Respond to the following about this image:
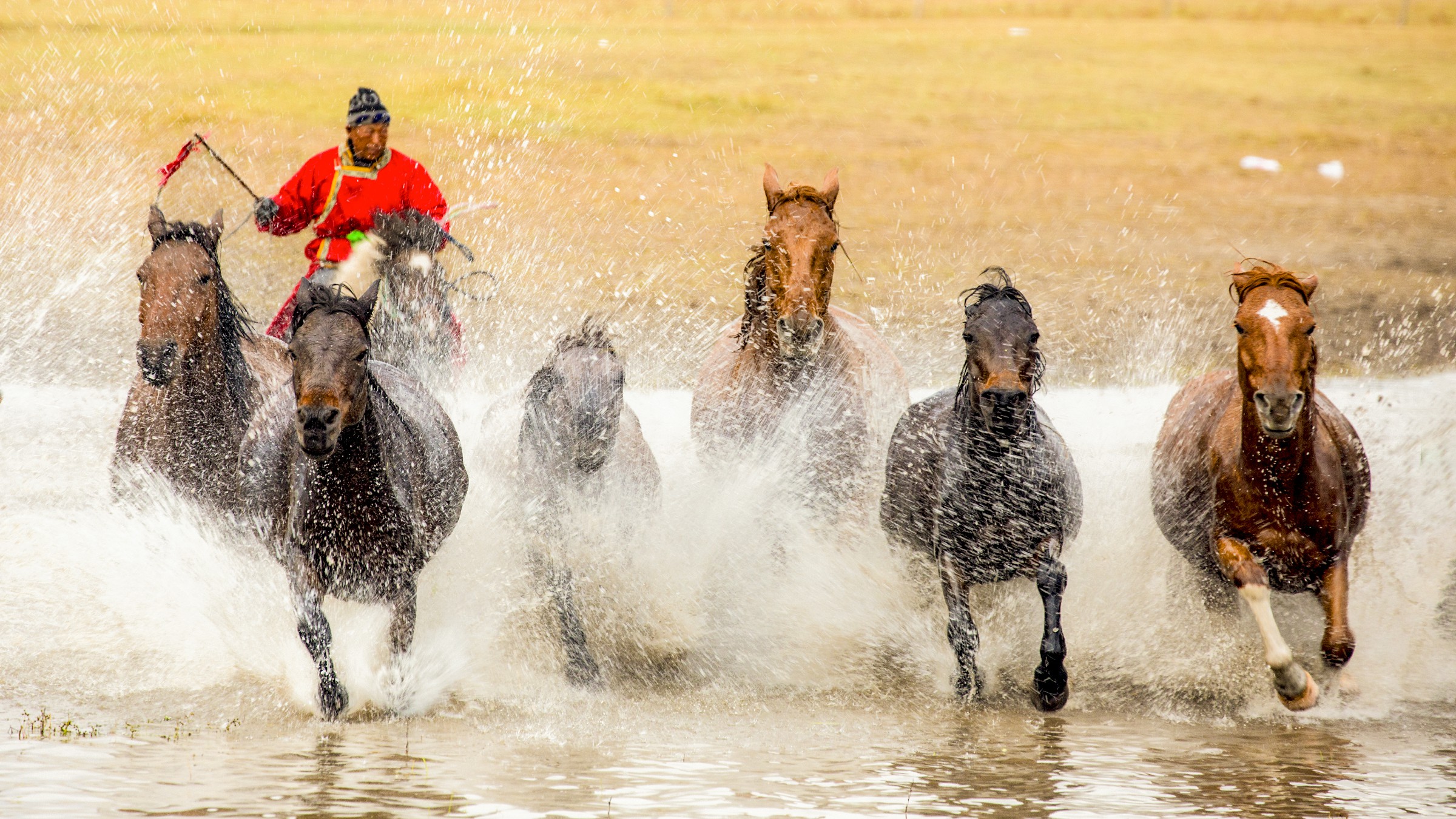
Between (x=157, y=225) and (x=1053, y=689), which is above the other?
(x=157, y=225)

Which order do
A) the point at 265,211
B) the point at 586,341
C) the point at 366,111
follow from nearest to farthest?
the point at 586,341 < the point at 265,211 < the point at 366,111

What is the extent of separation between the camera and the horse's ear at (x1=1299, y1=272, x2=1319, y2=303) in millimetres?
5970

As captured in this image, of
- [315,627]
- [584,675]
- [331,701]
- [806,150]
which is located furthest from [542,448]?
[806,150]

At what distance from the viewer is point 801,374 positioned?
267 inches

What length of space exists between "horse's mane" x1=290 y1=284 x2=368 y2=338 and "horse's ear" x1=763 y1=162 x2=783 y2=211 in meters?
2.07

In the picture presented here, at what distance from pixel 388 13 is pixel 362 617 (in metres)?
18.5

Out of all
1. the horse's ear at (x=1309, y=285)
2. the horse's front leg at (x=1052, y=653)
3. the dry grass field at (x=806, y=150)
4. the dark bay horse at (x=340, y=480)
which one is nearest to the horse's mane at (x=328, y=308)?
the dark bay horse at (x=340, y=480)

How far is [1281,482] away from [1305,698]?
849 mm

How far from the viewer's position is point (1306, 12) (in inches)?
917

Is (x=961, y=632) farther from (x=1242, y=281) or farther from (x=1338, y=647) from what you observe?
(x=1242, y=281)

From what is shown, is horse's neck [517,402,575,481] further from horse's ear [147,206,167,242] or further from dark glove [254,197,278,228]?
dark glove [254,197,278,228]

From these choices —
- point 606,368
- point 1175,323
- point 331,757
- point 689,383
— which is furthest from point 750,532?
point 1175,323

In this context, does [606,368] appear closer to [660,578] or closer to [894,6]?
[660,578]

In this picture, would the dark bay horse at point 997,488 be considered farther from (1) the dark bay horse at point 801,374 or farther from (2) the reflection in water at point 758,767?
(1) the dark bay horse at point 801,374
